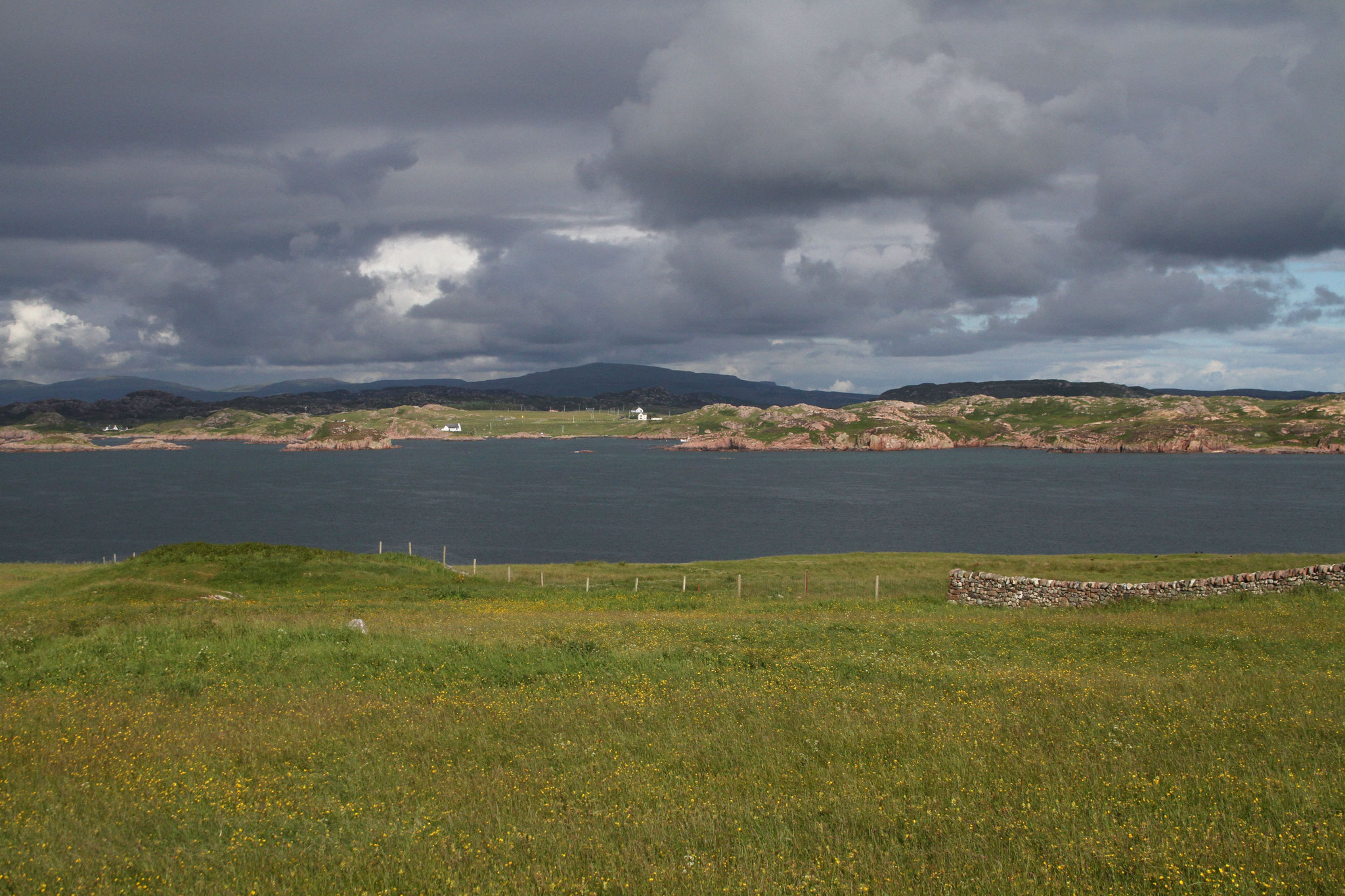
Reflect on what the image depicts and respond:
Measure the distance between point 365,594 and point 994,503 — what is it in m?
135

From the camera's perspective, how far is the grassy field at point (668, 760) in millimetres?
9047

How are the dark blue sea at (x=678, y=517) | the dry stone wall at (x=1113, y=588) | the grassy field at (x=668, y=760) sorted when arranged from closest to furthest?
1. the grassy field at (x=668, y=760)
2. the dry stone wall at (x=1113, y=588)
3. the dark blue sea at (x=678, y=517)

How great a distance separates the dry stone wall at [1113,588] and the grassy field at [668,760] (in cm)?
820

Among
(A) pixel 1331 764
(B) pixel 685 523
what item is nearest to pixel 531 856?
(A) pixel 1331 764

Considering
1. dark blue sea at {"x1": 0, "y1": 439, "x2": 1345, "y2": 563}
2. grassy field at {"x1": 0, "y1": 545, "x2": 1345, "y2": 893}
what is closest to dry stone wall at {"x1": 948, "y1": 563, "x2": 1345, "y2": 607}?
grassy field at {"x1": 0, "y1": 545, "x2": 1345, "y2": 893}

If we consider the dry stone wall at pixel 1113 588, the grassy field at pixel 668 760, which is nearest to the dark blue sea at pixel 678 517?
the dry stone wall at pixel 1113 588

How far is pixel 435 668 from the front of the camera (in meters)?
19.0

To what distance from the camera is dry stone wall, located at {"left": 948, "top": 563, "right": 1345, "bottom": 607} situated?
32188mm

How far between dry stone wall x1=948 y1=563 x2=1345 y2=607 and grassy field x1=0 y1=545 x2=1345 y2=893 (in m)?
8.20

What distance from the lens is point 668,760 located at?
12.5m

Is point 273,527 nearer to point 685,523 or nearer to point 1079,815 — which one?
point 685,523

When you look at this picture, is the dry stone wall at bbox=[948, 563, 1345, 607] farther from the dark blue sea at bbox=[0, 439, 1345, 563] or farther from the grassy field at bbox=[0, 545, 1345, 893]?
the dark blue sea at bbox=[0, 439, 1345, 563]

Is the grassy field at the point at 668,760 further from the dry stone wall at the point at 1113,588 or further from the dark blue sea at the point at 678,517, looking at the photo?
the dark blue sea at the point at 678,517

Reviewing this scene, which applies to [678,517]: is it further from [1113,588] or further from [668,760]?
[668,760]
